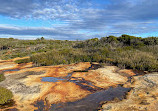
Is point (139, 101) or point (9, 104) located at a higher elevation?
point (139, 101)

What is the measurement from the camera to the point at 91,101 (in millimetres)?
4723

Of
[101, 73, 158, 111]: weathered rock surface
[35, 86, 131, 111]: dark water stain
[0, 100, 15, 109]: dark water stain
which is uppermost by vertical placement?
[101, 73, 158, 111]: weathered rock surface

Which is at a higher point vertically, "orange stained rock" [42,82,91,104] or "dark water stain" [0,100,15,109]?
"orange stained rock" [42,82,91,104]

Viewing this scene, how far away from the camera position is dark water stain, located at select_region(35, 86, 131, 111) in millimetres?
4246

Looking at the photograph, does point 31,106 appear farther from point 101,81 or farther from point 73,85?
point 101,81

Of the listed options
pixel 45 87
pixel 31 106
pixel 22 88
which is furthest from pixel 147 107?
pixel 22 88

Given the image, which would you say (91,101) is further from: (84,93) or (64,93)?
(64,93)

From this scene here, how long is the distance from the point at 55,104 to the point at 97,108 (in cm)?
141

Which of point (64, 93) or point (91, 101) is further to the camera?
point (64, 93)

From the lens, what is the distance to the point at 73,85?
244 inches

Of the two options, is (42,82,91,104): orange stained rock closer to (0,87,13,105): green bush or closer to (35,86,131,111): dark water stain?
(35,86,131,111): dark water stain

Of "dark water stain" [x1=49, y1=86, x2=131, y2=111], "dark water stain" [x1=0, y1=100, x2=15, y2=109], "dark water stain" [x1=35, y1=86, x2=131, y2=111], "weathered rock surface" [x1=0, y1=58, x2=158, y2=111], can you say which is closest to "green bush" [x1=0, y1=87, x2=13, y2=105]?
"dark water stain" [x1=0, y1=100, x2=15, y2=109]

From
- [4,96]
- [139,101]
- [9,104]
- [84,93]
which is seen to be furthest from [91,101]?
[4,96]

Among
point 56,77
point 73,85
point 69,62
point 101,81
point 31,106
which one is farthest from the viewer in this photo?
point 69,62
